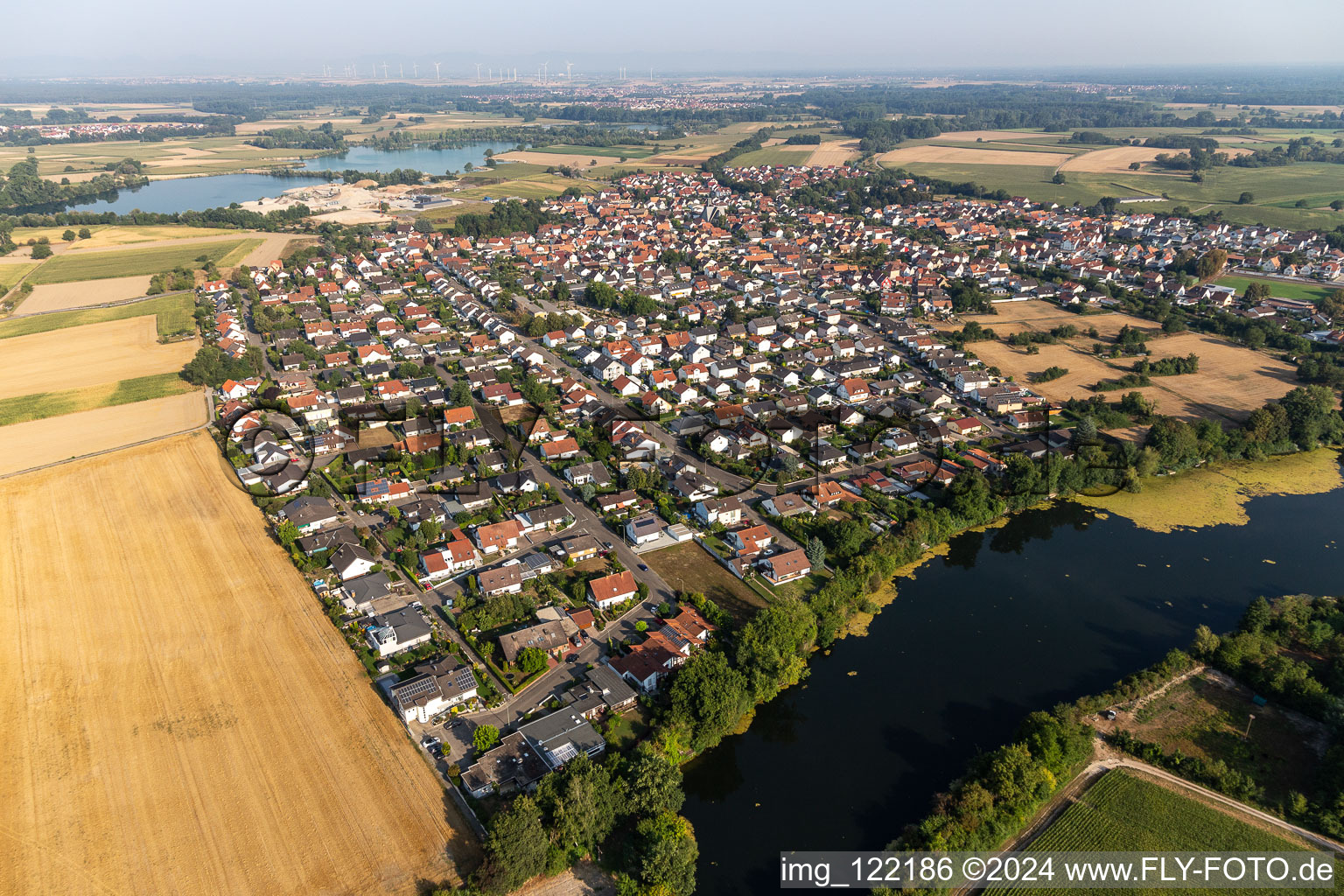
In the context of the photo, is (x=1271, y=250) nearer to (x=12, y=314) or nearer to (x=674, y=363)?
(x=674, y=363)

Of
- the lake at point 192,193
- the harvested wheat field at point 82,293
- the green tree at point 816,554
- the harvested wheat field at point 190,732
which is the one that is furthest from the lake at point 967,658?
the lake at point 192,193

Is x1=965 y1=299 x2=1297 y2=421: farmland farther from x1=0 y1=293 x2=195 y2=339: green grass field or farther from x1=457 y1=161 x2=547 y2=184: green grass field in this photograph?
x1=457 y1=161 x2=547 y2=184: green grass field

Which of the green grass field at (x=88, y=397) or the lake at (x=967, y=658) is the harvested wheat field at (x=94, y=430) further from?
the lake at (x=967, y=658)

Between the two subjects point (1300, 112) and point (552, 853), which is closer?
point (552, 853)

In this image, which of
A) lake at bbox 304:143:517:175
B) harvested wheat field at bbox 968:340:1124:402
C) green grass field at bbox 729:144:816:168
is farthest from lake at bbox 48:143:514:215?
harvested wheat field at bbox 968:340:1124:402

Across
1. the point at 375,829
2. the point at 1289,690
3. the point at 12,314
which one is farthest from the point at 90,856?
the point at 12,314

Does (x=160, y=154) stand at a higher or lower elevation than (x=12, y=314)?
higher
